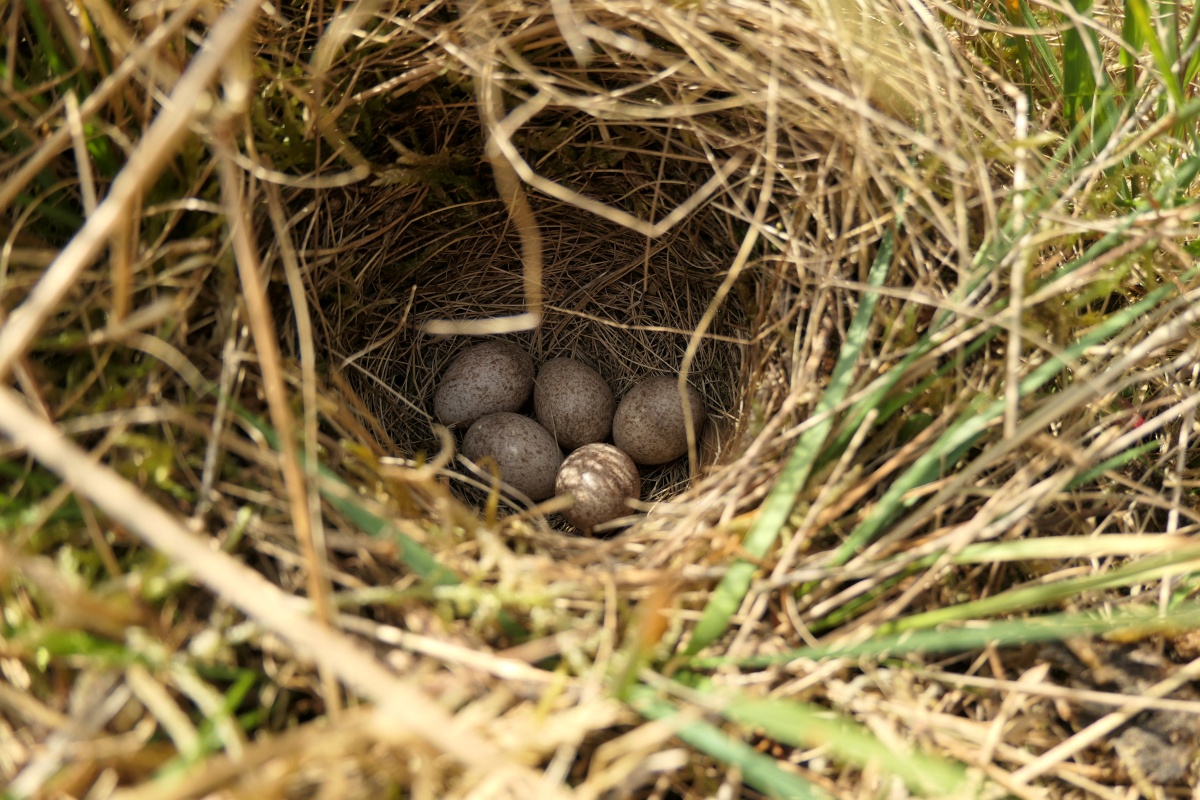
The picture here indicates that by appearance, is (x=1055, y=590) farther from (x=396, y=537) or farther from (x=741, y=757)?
(x=396, y=537)

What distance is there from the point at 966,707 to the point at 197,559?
3.18 feet

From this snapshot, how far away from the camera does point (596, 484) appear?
5.74 feet

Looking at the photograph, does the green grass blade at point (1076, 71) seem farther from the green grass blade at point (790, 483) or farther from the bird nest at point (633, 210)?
the green grass blade at point (790, 483)

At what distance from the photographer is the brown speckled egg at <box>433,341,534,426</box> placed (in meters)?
1.95

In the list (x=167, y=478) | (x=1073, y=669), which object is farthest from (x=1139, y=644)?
(x=167, y=478)

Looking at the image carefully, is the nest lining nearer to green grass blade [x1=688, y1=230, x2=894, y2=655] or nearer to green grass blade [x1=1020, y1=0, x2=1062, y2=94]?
green grass blade [x1=688, y1=230, x2=894, y2=655]

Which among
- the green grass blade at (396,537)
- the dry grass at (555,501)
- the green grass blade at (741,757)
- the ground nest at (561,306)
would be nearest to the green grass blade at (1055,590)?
the dry grass at (555,501)

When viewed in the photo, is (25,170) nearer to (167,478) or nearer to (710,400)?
(167,478)

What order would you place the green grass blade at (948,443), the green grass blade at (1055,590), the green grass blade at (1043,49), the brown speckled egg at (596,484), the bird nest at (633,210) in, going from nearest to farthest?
the green grass blade at (1055,590) < the green grass blade at (948,443) < the bird nest at (633,210) < the green grass blade at (1043,49) < the brown speckled egg at (596,484)

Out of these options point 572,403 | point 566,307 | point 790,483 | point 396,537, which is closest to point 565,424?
point 572,403

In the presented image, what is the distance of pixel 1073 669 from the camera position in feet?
3.69

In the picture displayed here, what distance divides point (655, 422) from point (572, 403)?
219mm

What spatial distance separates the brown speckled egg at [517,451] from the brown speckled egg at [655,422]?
181mm

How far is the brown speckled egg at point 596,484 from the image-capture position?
1742 mm
